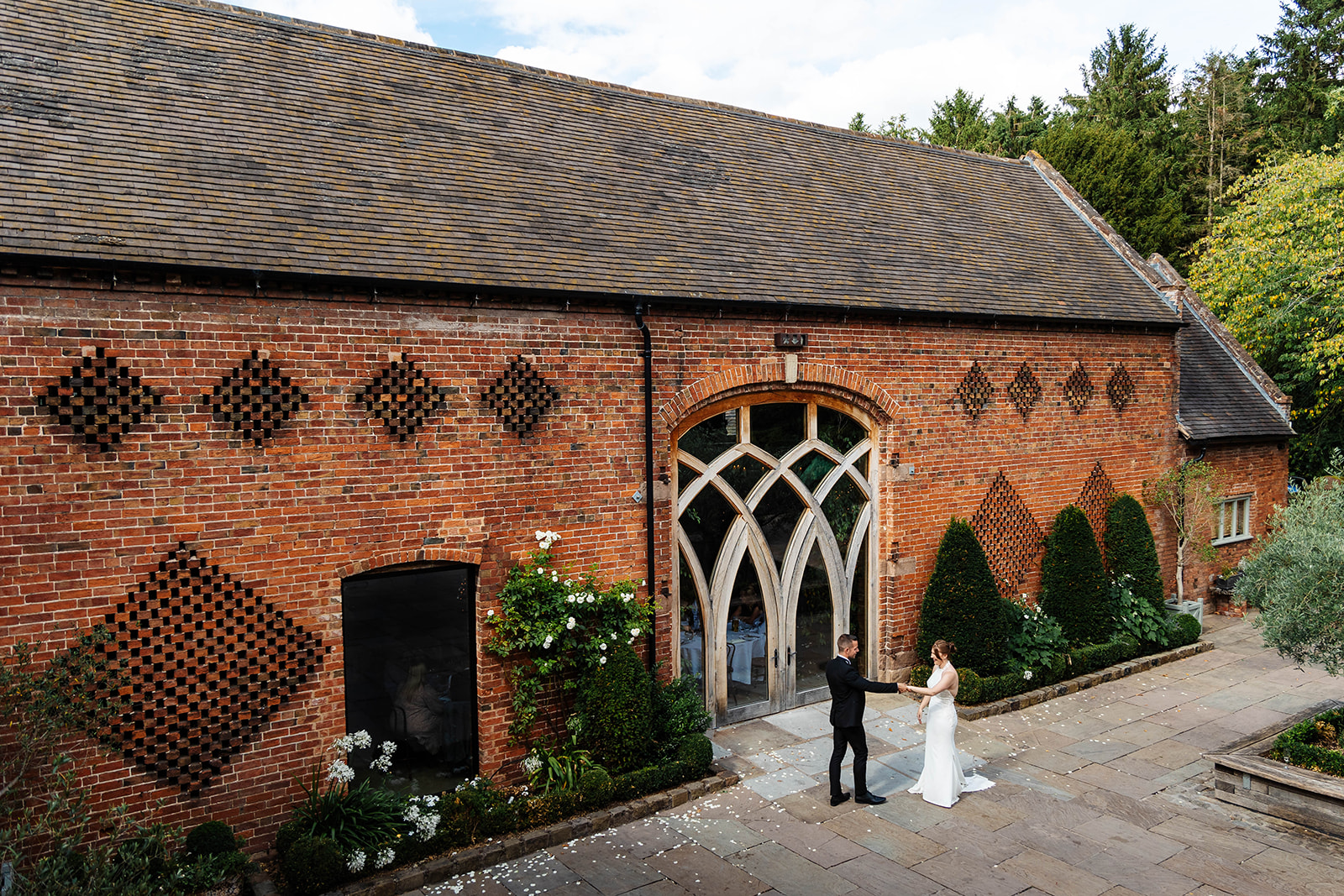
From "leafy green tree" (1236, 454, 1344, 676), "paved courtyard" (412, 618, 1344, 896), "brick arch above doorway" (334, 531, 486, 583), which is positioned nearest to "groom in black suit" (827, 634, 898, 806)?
"paved courtyard" (412, 618, 1344, 896)

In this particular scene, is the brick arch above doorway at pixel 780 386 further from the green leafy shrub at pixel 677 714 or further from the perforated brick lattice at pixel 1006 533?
the green leafy shrub at pixel 677 714

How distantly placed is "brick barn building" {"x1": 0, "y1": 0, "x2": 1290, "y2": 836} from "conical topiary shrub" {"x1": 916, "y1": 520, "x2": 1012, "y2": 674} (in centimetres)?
51

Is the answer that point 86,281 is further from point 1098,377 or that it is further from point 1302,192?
point 1302,192

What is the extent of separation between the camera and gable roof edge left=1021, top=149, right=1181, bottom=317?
1438 centimetres

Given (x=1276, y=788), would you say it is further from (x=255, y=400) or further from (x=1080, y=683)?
(x=255, y=400)

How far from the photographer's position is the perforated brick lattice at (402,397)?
7.57 metres

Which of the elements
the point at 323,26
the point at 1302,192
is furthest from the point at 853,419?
the point at 1302,192

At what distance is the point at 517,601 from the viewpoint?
26.4 feet

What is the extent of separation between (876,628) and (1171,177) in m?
30.0

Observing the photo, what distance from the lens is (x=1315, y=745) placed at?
846 cm

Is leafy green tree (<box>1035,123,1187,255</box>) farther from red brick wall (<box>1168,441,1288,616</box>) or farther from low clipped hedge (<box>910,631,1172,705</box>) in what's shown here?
low clipped hedge (<box>910,631,1172,705</box>)

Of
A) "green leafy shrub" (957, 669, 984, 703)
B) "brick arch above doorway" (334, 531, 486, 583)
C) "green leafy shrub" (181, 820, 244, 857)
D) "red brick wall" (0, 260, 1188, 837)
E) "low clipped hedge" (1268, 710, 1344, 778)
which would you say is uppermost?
"red brick wall" (0, 260, 1188, 837)

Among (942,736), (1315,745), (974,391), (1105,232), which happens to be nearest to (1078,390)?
(974,391)

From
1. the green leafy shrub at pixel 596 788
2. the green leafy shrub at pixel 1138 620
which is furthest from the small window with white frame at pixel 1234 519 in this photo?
the green leafy shrub at pixel 596 788
